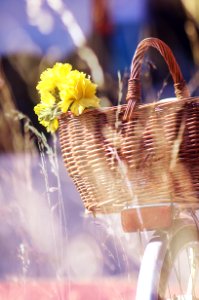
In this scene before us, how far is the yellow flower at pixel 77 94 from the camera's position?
0.92 m

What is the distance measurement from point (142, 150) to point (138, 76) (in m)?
0.11

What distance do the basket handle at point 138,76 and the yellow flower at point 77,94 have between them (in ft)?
0.22

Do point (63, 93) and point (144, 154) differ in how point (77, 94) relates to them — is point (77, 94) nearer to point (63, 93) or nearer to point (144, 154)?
point (63, 93)

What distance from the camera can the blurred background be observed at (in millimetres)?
2342

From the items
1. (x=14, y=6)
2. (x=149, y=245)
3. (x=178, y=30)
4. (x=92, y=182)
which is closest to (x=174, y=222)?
(x=149, y=245)

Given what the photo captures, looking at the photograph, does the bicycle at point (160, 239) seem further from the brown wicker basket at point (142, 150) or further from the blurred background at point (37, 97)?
the blurred background at point (37, 97)

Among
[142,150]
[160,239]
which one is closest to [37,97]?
[160,239]

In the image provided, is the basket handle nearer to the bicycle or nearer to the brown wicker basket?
the brown wicker basket

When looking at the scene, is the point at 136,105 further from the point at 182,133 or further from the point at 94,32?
the point at 94,32

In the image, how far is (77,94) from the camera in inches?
36.6

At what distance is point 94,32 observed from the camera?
250cm

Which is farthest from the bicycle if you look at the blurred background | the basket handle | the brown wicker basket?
the blurred background

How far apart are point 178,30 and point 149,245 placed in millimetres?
1501

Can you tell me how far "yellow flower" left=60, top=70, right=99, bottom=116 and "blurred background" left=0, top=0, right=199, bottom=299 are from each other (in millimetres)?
1191
